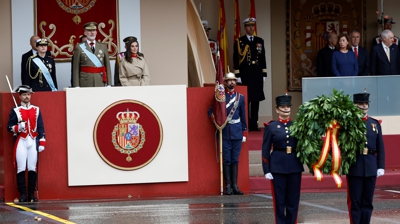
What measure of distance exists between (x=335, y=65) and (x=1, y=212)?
728 centimetres

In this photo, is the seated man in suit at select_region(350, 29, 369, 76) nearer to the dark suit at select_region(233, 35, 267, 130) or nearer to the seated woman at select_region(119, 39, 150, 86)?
the dark suit at select_region(233, 35, 267, 130)

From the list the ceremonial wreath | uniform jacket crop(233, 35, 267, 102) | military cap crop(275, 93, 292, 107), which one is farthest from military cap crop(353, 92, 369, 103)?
uniform jacket crop(233, 35, 267, 102)

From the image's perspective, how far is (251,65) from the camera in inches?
758

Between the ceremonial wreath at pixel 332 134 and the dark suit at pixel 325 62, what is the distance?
25.8ft

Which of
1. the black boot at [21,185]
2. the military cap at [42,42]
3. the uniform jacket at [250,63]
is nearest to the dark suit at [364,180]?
the black boot at [21,185]

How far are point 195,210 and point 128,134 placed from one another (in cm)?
255

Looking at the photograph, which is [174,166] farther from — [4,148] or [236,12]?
[236,12]

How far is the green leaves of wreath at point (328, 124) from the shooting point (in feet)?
34.6

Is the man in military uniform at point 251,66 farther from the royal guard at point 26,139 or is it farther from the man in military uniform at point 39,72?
the royal guard at point 26,139

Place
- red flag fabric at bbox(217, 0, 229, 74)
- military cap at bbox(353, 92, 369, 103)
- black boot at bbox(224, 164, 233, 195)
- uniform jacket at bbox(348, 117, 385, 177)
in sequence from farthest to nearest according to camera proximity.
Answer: red flag fabric at bbox(217, 0, 229, 74)
black boot at bbox(224, 164, 233, 195)
military cap at bbox(353, 92, 369, 103)
uniform jacket at bbox(348, 117, 385, 177)

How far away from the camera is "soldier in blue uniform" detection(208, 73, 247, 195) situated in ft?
49.7

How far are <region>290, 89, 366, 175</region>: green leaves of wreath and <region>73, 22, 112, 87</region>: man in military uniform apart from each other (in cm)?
570

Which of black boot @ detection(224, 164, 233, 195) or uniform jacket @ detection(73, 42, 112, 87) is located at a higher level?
uniform jacket @ detection(73, 42, 112, 87)

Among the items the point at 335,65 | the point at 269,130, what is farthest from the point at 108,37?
the point at 269,130
